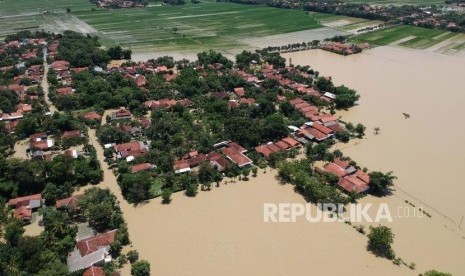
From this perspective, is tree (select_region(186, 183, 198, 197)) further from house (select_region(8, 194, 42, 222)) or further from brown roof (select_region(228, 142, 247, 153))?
house (select_region(8, 194, 42, 222))

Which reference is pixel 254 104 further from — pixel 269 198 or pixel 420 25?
pixel 420 25

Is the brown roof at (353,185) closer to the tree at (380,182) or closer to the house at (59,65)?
the tree at (380,182)

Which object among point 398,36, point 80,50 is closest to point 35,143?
point 80,50

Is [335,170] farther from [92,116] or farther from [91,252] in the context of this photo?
[92,116]

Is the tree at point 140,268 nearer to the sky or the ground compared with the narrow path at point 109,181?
nearer to the ground

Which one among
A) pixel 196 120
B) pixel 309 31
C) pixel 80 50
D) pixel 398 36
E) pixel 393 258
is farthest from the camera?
pixel 309 31

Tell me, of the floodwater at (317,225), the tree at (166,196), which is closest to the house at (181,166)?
the tree at (166,196)
